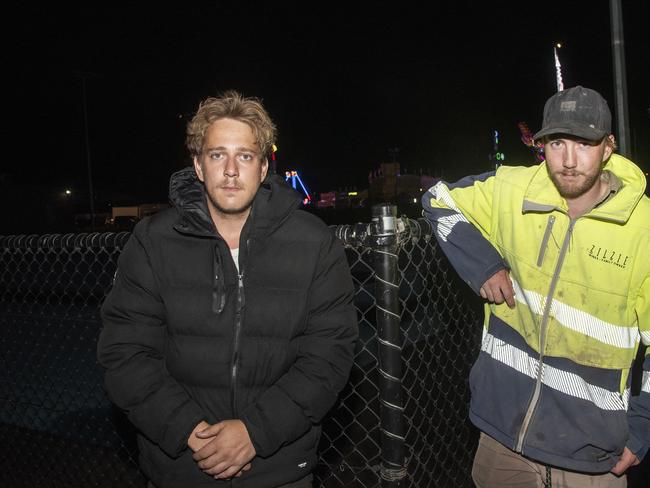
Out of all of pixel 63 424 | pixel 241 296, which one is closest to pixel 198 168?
pixel 241 296

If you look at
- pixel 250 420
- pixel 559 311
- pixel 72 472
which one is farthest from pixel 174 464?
pixel 72 472

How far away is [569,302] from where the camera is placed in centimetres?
233

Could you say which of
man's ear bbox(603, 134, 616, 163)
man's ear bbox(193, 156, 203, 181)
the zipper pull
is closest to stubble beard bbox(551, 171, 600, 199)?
man's ear bbox(603, 134, 616, 163)

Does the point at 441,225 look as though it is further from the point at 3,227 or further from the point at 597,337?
the point at 3,227

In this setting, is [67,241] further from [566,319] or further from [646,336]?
[646,336]

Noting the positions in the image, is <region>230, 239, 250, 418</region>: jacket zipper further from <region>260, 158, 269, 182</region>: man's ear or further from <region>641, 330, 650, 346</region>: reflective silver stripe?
<region>641, 330, 650, 346</region>: reflective silver stripe

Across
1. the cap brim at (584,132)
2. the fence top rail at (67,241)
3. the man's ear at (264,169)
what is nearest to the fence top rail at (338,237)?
the fence top rail at (67,241)

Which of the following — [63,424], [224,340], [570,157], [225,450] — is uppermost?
[570,157]

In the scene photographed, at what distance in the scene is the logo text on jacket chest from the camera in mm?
2217

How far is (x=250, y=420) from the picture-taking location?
7.05 feet

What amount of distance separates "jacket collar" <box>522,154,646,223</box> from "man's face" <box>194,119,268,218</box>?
3.95ft

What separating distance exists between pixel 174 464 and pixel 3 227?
48.7 m

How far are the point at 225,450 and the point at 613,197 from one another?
1.86m

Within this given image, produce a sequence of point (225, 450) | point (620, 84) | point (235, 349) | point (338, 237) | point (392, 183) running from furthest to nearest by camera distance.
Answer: point (392, 183)
point (620, 84)
point (338, 237)
point (235, 349)
point (225, 450)
